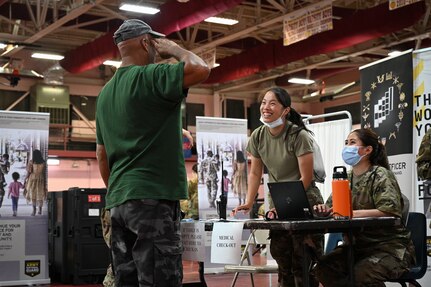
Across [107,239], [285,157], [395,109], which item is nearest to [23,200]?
[107,239]

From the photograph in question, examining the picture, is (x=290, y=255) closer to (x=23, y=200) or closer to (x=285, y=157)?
(x=285, y=157)

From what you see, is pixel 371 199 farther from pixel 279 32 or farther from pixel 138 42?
pixel 279 32

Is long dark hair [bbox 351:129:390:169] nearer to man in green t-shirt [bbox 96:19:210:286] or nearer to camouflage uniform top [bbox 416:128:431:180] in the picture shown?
camouflage uniform top [bbox 416:128:431:180]

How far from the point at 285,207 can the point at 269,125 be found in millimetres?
781

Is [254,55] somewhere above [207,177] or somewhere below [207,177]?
above

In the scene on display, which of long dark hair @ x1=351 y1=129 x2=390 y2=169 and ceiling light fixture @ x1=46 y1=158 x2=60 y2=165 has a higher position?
ceiling light fixture @ x1=46 y1=158 x2=60 y2=165

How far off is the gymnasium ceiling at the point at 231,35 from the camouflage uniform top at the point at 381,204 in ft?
24.5

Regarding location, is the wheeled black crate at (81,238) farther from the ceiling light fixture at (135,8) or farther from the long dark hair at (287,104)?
the long dark hair at (287,104)

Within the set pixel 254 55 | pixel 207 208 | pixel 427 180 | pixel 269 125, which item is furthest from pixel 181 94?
pixel 254 55

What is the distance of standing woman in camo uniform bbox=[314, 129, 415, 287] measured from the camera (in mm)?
3627

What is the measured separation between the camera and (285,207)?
3.43m

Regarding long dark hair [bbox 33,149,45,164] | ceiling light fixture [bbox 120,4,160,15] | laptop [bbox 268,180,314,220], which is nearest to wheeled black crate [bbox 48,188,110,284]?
long dark hair [bbox 33,149,45,164]

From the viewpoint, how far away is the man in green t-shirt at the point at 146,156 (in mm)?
2570

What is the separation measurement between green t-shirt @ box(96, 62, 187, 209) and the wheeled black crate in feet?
20.5
